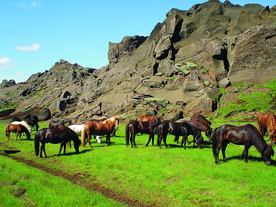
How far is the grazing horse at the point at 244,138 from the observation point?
12039 millimetres

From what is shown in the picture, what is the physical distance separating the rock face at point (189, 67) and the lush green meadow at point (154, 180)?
21.2 metres

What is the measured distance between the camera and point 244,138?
41.1ft

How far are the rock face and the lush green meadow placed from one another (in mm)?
21214

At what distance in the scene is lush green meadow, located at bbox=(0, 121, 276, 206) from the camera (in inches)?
343

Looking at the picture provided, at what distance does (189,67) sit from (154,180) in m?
39.4

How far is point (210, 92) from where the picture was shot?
40.3 metres

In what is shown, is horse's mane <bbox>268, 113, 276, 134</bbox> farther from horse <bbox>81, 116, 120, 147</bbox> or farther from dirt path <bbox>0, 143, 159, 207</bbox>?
horse <bbox>81, 116, 120, 147</bbox>

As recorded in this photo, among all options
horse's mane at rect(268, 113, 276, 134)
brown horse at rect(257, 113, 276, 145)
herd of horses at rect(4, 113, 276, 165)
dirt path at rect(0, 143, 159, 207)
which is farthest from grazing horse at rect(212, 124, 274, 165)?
dirt path at rect(0, 143, 159, 207)

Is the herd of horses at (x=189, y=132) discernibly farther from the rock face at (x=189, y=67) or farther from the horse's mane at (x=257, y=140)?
the rock face at (x=189, y=67)

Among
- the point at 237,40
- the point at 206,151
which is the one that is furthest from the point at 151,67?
the point at 206,151

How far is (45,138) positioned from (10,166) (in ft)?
10.6

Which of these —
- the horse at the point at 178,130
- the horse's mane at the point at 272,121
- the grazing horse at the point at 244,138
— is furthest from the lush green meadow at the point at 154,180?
the horse's mane at the point at 272,121

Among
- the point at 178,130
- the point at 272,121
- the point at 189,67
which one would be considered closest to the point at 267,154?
the point at 272,121

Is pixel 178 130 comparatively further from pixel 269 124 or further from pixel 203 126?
pixel 269 124
